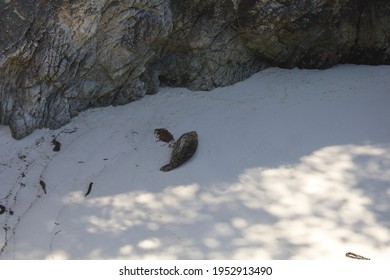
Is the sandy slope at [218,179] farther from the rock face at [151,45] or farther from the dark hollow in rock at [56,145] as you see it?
the rock face at [151,45]

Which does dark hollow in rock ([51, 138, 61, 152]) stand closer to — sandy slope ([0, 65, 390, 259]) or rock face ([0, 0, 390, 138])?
sandy slope ([0, 65, 390, 259])

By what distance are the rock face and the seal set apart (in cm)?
165

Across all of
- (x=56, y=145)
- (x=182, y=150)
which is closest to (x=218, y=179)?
(x=182, y=150)

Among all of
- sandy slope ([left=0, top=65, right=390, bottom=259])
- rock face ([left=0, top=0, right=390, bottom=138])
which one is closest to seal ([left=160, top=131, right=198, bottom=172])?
sandy slope ([left=0, top=65, right=390, bottom=259])

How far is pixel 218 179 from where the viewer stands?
4.99 m

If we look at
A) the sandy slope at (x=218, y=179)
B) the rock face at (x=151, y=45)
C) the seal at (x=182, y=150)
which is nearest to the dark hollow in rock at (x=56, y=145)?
the sandy slope at (x=218, y=179)

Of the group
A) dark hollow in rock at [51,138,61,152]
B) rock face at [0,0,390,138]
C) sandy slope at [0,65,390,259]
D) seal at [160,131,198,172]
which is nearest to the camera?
sandy slope at [0,65,390,259]

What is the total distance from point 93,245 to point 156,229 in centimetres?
76

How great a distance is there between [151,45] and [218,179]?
285cm

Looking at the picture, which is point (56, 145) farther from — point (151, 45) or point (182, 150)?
point (151, 45)

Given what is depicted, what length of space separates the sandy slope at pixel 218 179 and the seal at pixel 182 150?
11 cm

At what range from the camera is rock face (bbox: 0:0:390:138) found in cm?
543

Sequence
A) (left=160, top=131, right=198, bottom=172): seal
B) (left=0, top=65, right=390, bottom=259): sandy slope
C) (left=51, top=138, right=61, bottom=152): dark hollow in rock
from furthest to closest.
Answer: (left=51, top=138, right=61, bottom=152): dark hollow in rock < (left=160, top=131, right=198, bottom=172): seal < (left=0, top=65, right=390, bottom=259): sandy slope

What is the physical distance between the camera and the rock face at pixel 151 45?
17.8ft
